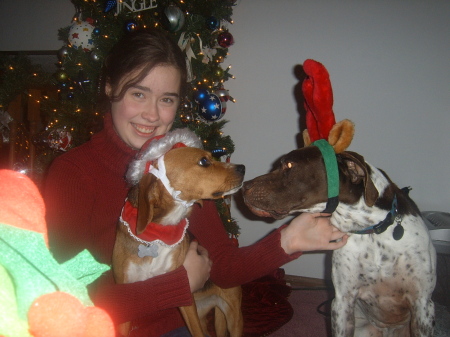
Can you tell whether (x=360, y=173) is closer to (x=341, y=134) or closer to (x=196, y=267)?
(x=341, y=134)

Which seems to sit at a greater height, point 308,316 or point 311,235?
→ point 311,235

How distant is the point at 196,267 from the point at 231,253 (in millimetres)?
254

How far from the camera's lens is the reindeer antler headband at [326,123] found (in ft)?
5.76

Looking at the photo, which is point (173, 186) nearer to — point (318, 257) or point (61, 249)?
point (61, 249)

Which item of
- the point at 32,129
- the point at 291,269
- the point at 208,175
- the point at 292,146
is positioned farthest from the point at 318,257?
the point at 32,129

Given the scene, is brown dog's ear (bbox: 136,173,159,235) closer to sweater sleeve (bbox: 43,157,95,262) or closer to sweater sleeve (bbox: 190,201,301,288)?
sweater sleeve (bbox: 43,157,95,262)

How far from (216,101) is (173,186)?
1.79 meters

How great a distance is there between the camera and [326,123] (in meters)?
1.90

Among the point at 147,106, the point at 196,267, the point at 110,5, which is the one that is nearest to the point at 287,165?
the point at 196,267

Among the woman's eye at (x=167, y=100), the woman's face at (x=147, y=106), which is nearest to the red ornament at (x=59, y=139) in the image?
the woman's face at (x=147, y=106)

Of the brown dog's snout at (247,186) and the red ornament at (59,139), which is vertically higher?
the red ornament at (59,139)

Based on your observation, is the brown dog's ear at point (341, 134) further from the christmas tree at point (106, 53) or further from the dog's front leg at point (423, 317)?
the christmas tree at point (106, 53)

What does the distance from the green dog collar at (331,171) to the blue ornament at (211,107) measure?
1731 millimetres

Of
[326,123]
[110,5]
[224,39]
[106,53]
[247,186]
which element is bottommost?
[247,186]
